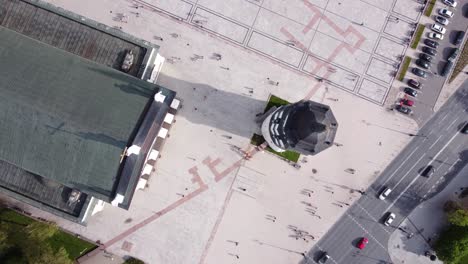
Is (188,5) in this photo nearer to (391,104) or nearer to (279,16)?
(279,16)

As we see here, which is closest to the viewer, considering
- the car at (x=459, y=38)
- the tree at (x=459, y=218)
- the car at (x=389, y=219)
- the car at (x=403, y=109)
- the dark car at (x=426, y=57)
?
the tree at (x=459, y=218)

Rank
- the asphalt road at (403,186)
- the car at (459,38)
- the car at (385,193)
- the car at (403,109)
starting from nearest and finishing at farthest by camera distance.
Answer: the car at (385,193) < the asphalt road at (403,186) < the car at (403,109) < the car at (459,38)

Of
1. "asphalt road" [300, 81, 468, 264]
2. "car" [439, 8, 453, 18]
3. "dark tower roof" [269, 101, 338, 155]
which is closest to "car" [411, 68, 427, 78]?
"asphalt road" [300, 81, 468, 264]

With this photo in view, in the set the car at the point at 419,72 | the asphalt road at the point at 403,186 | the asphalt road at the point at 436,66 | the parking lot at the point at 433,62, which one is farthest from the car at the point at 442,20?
the asphalt road at the point at 403,186

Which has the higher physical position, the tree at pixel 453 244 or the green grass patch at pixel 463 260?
the tree at pixel 453 244

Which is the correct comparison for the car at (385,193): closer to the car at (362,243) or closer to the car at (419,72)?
the car at (362,243)

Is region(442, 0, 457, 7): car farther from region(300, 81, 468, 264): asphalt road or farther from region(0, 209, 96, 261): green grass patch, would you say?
region(0, 209, 96, 261): green grass patch

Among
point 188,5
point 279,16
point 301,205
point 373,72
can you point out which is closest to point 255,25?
point 279,16
